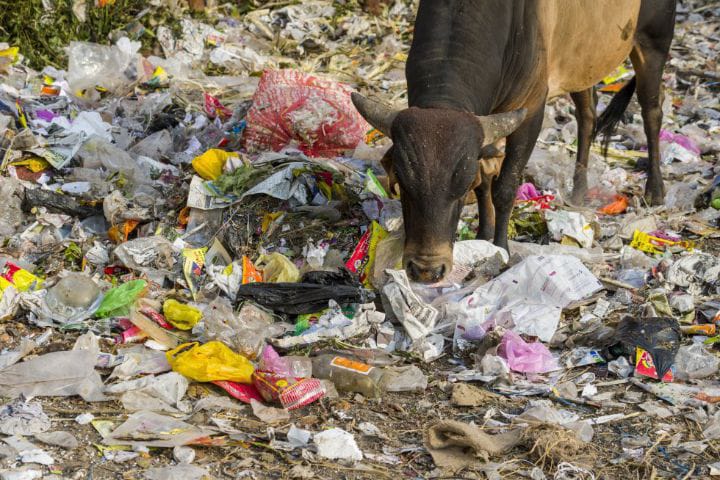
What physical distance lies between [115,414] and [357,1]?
7226mm

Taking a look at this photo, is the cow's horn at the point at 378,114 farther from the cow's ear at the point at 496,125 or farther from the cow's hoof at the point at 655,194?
the cow's hoof at the point at 655,194

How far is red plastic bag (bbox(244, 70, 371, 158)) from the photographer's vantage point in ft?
21.4

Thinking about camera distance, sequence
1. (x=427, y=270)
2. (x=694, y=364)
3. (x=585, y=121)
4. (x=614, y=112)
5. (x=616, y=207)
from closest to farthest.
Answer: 1. (x=694, y=364)
2. (x=427, y=270)
3. (x=616, y=207)
4. (x=585, y=121)
5. (x=614, y=112)

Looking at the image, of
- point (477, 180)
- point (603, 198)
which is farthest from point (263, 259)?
point (603, 198)

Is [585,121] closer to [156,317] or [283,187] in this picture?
[283,187]

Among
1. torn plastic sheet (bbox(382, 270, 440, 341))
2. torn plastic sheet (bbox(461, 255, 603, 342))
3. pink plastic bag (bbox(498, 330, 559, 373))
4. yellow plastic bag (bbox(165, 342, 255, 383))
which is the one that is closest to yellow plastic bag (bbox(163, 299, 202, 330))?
yellow plastic bag (bbox(165, 342, 255, 383))

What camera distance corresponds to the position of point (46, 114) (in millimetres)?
7086

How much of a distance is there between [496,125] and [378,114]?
0.59m

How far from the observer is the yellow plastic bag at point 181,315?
456 centimetres

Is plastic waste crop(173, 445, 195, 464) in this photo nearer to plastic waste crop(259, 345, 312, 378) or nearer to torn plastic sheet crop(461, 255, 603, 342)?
plastic waste crop(259, 345, 312, 378)

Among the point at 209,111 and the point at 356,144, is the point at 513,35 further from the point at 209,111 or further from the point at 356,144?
the point at 209,111

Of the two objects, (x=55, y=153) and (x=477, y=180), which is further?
(x=55, y=153)

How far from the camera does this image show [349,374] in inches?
163

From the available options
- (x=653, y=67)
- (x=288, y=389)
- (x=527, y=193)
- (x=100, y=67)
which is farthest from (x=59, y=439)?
(x=653, y=67)
